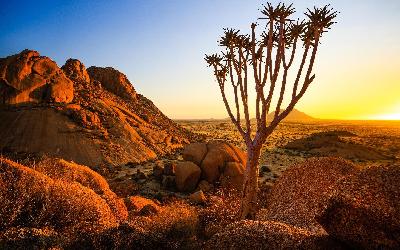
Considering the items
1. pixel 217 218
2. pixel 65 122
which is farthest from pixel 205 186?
pixel 65 122

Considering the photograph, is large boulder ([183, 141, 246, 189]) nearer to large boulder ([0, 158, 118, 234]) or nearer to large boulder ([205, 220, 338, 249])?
large boulder ([0, 158, 118, 234])

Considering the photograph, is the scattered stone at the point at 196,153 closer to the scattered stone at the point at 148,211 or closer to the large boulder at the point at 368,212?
the scattered stone at the point at 148,211

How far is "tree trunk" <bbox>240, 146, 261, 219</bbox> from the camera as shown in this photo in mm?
10617

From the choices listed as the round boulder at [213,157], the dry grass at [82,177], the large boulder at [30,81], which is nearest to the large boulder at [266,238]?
the dry grass at [82,177]

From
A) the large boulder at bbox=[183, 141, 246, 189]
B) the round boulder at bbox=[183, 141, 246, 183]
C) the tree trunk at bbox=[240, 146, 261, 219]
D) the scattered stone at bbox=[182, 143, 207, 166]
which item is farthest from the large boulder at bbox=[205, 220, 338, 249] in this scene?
the scattered stone at bbox=[182, 143, 207, 166]

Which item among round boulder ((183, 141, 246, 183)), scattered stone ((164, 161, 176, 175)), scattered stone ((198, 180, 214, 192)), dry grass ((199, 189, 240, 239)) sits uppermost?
round boulder ((183, 141, 246, 183))

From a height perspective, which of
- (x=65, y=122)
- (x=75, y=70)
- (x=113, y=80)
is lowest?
(x=65, y=122)

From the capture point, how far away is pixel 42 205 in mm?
8234

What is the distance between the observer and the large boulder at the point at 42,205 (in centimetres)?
777

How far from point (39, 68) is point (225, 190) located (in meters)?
21.6

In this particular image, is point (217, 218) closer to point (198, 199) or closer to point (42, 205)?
point (198, 199)

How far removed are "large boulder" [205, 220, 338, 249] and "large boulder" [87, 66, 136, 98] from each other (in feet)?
124

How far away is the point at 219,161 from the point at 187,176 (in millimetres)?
1999

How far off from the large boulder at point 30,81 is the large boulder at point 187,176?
15737 millimetres
